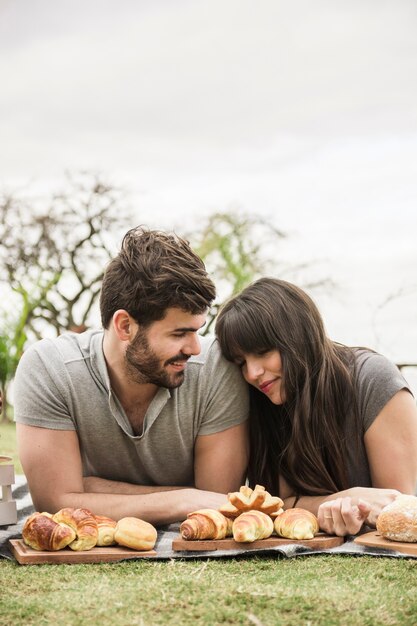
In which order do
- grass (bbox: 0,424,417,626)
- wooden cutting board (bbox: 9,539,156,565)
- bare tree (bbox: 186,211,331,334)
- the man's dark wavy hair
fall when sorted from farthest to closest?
bare tree (bbox: 186,211,331,334)
the man's dark wavy hair
wooden cutting board (bbox: 9,539,156,565)
grass (bbox: 0,424,417,626)

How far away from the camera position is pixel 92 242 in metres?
12.2

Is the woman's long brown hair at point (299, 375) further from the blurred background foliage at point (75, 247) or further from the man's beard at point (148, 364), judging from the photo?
the blurred background foliage at point (75, 247)

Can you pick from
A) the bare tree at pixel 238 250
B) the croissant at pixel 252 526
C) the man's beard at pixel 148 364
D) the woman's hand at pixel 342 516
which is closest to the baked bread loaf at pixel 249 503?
the croissant at pixel 252 526

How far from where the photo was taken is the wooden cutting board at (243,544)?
2.78 meters

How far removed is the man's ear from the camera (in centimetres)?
326

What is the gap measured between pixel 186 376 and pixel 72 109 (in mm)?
8710

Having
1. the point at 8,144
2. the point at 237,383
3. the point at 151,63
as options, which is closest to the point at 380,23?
the point at 151,63

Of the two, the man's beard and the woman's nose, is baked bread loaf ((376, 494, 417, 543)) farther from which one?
the man's beard

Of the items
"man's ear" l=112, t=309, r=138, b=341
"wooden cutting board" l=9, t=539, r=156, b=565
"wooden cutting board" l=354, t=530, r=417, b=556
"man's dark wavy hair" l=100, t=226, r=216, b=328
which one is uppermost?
"man's dark wavy hair" l=100, t=226, r=216, b=328

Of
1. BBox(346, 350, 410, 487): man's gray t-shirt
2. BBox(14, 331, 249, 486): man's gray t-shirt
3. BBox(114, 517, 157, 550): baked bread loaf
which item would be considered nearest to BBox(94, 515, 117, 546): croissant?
BBox(114, 517, 157, 550): baked bread loaf

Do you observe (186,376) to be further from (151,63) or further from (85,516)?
(151,63)

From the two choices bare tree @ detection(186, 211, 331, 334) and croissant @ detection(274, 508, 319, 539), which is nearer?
croissant @ detection(274, 508, 319, 539)

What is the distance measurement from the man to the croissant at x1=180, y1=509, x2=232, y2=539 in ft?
0.70

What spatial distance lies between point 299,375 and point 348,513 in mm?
632
